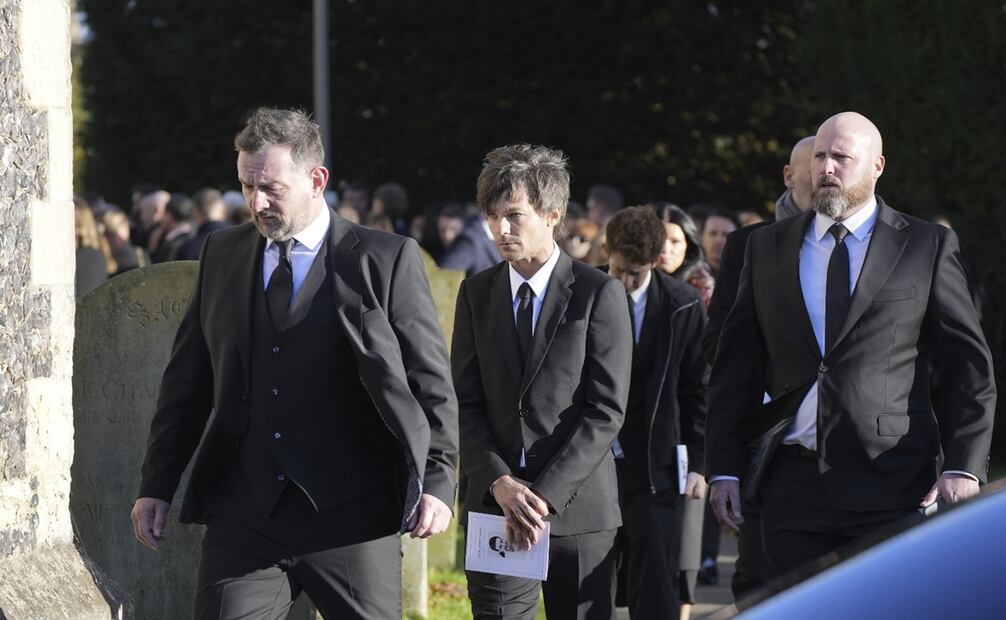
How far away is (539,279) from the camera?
18.8 feet

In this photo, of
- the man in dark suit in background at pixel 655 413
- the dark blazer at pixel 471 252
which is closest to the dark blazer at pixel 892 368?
the man in dark suit in background at pixel 655 413

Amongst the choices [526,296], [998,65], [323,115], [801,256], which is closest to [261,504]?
[526,296]

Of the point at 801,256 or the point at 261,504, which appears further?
the point at 801,256

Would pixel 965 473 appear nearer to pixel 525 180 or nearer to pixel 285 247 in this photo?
pixel 525 180

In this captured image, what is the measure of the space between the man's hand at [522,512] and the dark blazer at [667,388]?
1326mm

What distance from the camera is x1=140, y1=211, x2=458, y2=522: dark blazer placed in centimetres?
469

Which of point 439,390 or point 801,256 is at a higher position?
point 801,256

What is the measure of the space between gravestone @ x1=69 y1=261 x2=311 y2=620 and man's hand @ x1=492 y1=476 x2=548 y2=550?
7.22 feet

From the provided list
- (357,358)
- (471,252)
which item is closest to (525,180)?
(357,358)

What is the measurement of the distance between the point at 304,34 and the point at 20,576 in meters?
21.5

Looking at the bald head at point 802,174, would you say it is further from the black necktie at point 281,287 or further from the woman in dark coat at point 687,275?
the black necktie at point 281,287

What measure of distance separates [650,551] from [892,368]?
184cm

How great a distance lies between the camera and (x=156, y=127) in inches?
1067

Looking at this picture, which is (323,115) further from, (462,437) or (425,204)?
(462,437)
